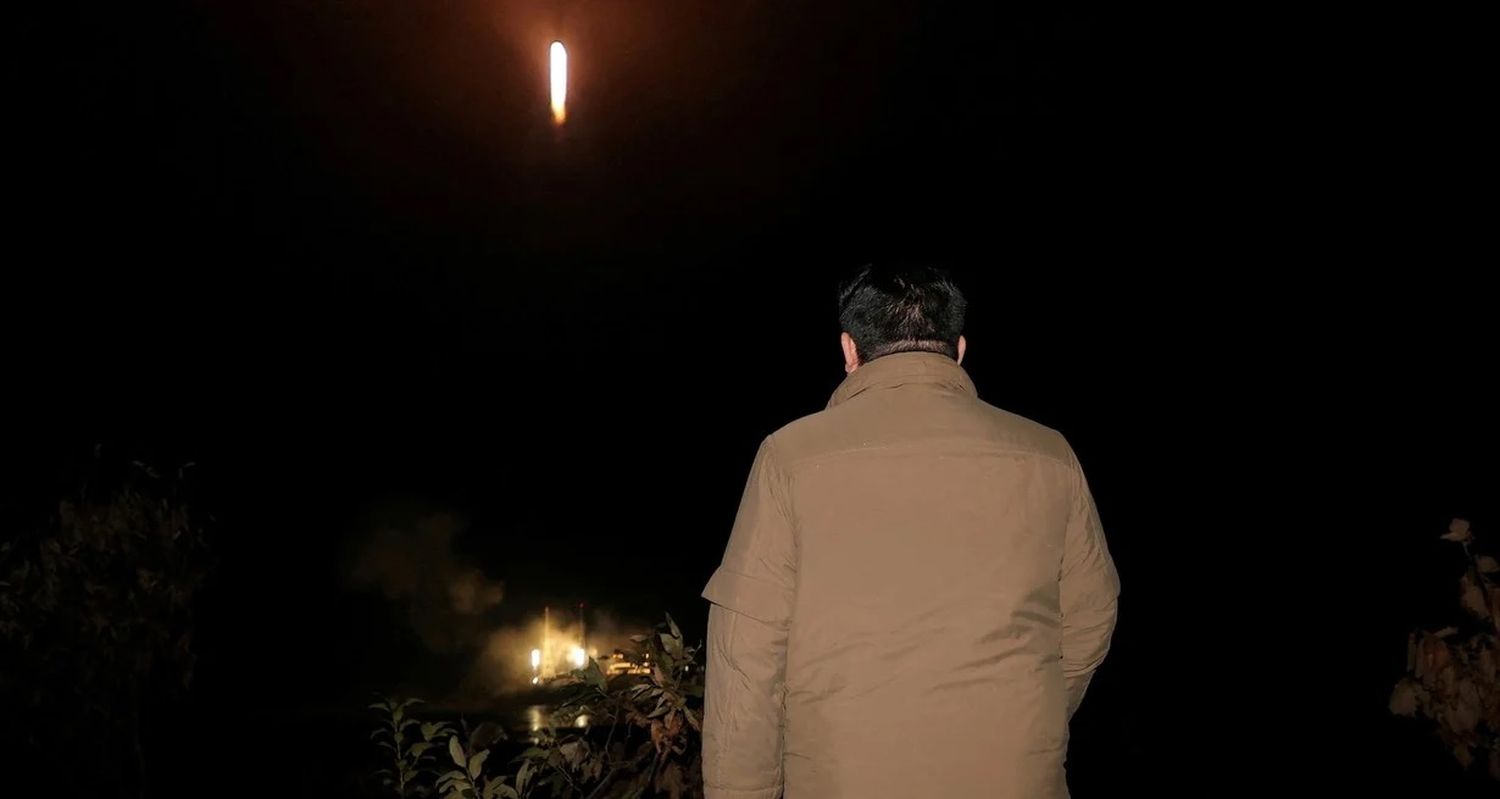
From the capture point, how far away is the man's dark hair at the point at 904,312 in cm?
216

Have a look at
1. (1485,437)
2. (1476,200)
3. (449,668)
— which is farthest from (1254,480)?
(449,668)

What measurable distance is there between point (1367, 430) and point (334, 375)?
36.7 metres

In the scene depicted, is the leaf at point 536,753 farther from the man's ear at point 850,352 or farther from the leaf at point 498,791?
the man's ear at point 850,352

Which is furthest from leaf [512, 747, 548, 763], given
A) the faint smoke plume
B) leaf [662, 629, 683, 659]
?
the faint smoke plume

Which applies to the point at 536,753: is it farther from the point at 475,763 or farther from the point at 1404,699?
the point at 1404,699

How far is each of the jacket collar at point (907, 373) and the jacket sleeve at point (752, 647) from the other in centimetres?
22

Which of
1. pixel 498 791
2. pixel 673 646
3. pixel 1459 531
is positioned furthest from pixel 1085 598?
pixel 1459 531

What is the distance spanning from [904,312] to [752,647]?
705mm

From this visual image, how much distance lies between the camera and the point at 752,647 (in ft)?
6.61

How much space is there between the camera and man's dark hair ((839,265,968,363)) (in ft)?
7.09

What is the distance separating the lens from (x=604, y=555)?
43.5 m

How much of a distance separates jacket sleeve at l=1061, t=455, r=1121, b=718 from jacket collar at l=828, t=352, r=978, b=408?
0.32m

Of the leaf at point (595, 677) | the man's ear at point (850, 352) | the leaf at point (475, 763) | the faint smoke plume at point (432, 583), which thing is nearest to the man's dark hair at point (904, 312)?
the man's ear at point (850, 352)

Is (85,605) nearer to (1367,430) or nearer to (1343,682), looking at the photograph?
(1343,682)
